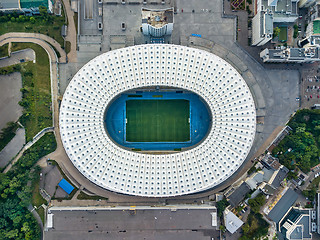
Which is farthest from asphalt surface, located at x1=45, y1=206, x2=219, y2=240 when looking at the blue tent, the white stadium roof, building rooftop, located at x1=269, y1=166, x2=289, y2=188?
building rooftop, located at x1=269, y1=166, x2=289, y2=188

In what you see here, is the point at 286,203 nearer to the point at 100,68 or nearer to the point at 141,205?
the point at 141,205

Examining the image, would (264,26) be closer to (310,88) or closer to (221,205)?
(310,88)

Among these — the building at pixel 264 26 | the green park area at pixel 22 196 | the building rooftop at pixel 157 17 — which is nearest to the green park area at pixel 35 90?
the green park area at pixel 22 196

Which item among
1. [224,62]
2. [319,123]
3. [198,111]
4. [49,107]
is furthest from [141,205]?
[319,123]

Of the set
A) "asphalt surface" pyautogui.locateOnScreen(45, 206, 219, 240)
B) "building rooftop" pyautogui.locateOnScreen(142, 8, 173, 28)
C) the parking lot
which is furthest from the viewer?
the parking lot

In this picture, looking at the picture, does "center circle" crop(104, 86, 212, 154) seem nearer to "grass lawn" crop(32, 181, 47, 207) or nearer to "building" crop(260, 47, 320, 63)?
"building" crop(260, 47, 320, 63)

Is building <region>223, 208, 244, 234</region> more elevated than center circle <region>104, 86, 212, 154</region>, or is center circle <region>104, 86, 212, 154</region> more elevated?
center circle <region>104, 86, 212, 154</region>

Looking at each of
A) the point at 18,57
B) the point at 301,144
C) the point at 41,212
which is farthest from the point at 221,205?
the point at 18,57

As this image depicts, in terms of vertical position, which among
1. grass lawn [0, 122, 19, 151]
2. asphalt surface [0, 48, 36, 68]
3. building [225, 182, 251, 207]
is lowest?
building [225, 182, 251, 207]
